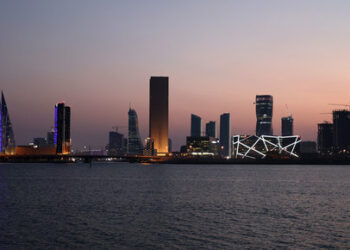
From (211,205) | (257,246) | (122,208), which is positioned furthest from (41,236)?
(211,205)

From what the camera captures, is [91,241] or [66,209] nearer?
[91,241]

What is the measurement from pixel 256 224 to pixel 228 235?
632 cm

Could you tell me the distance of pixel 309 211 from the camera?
5522 cm

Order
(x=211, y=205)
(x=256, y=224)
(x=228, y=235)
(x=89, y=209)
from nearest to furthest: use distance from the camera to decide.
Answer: (x=228, y=235), (x=256, y=224), (x=89, y=209), (x=211, y=205)

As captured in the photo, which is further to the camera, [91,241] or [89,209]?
[89,209]

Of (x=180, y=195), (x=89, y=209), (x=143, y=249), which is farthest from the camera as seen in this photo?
(x=180, y=195)

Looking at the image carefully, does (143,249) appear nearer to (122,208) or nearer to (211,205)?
(122,208)

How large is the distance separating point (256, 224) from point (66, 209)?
847 inches

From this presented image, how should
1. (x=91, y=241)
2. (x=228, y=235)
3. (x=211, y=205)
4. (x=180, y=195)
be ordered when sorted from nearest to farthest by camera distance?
(x=91, y=241), (x=228, y=235), (x=211, y=205), (x=180, y=195)

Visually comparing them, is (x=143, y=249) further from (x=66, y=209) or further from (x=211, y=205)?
(x=211, y=205)

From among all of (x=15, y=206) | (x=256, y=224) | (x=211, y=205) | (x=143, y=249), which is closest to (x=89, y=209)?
(x=15, y=206)

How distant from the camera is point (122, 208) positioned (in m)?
56.4

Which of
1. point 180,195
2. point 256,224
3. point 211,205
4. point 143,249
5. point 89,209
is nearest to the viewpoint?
point 143,249

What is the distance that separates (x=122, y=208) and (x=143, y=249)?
23320mm
